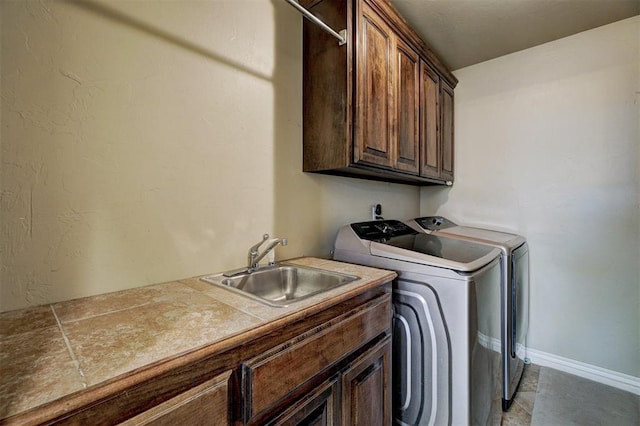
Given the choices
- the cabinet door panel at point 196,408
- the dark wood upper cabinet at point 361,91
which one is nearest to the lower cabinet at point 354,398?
the cabinet door panel at point 196,408

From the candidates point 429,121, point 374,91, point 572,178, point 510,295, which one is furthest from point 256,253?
point 572,178

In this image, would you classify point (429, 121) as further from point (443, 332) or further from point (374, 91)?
point (443, 332)

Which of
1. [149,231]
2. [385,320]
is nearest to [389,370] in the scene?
[385,320]

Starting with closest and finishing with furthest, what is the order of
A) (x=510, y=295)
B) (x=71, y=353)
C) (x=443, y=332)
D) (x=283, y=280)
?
(x=71, y=353), (x=443, y=332), (x=283, y=280), (x=510, y=295)

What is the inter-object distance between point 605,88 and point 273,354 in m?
2.82

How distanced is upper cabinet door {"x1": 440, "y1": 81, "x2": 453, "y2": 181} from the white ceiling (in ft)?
1.13

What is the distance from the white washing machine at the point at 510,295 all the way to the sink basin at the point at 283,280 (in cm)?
102

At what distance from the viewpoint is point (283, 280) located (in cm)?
136

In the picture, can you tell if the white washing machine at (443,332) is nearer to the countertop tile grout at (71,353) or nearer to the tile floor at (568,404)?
the tile floor at (568,404)

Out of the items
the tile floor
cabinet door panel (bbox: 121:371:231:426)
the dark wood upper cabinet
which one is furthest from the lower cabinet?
the tile floor

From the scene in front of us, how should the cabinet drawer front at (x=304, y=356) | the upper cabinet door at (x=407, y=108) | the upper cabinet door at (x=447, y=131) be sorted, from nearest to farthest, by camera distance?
1. the cabinet drawer front at (x=304, y=356)
2. the upper cabinet door at (x=407, y=108)
3. the upper cabinet door at (x=447, y=131)

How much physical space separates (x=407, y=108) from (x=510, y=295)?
1339 millimetres

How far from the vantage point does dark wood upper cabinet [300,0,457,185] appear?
141 cm

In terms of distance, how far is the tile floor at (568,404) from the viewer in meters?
1.62
